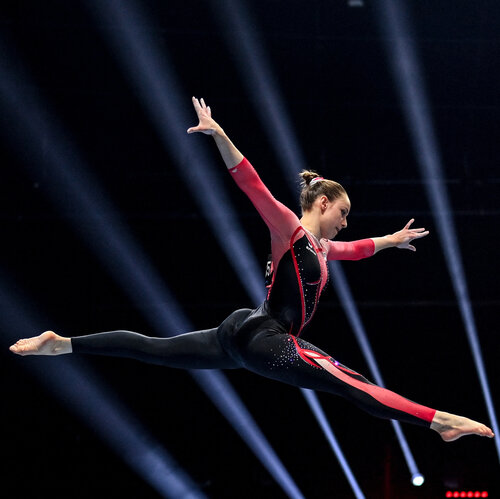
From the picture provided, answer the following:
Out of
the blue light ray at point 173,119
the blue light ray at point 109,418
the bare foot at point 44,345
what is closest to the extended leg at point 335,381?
the bare foot at point 44,345

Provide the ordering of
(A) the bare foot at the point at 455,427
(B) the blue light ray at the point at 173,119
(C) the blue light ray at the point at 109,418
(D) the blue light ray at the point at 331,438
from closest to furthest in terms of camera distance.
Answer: (A) the bare foot at the point at 455,427 → (B) the blue light ray at the point at 173,119 → (D) the blue light ray at the point at 331,438 → (C) the blue light ray at the point at 109,418

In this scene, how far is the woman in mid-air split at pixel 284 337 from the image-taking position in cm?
245

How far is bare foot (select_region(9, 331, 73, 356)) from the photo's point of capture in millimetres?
2945

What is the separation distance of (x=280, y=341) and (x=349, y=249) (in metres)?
0.81

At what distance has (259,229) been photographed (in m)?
5.59

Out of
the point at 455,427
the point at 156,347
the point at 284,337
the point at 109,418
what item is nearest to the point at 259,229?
the point at 109,418

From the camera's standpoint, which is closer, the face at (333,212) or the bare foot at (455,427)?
the bare foot at (455,427)

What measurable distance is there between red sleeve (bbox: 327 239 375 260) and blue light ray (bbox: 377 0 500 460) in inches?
84.1

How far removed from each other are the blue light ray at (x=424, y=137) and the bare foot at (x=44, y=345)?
3.28 metres

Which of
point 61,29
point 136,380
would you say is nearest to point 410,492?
point 136,380

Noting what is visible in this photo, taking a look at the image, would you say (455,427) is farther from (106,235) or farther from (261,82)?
(106,235)

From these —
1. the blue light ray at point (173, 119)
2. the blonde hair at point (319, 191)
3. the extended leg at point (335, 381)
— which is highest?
the blue light ray at point (173, 119)

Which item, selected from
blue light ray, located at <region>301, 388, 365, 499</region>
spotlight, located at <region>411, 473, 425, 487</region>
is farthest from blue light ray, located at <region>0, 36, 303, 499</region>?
spotlight, located at <region>411, 473, 425, 487</region>

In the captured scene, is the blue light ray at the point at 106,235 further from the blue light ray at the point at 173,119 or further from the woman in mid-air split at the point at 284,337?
the woman in mid-air split at the point at 284,337
